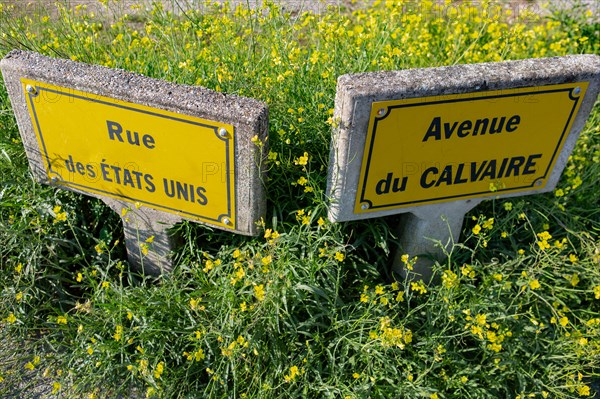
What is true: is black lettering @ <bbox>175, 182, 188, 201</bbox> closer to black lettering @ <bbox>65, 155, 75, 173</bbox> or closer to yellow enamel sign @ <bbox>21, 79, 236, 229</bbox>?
yellow enamel sign @ <bbox>21, 79, 236, 229</bbox>

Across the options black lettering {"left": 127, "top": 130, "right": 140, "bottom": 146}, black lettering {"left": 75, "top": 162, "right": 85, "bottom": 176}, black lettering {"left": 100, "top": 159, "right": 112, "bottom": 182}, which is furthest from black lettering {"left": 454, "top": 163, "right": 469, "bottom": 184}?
black lettering {"left": 75, "top": 162, "right": 85, "bottom": 176}

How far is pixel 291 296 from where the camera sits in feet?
7.38

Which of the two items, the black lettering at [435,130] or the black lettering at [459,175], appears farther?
the black lettering at [459,175]

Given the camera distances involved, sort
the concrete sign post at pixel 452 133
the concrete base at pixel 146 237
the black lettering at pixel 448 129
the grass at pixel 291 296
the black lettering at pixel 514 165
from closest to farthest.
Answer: the concrete sign post at pixel 452 133
the black lettering at pixel 448 129
the grass at pixel 291 296
the black lettering at pixel 514 165
the concrete base at pixel 146 237

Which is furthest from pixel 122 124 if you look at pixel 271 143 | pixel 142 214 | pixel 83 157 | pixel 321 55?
pixel 321 55

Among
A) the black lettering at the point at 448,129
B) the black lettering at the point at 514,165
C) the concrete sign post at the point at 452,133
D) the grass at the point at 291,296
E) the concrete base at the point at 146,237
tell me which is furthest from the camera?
the concrete base at the point at 146,237

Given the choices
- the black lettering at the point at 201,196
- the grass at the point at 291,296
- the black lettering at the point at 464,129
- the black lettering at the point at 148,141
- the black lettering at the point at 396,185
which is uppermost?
the black lettering at the point at 464,129

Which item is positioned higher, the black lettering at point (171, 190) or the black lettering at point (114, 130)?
the black lettering at point (114, 130)

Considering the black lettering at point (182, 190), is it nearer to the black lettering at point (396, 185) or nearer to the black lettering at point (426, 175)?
the black lettering at point (396, 185)

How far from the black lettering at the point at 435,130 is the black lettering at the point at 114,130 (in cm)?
113

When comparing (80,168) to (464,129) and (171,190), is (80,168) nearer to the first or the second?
(171,190)

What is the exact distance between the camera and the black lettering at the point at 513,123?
2.18 m

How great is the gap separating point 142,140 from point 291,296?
0.81m

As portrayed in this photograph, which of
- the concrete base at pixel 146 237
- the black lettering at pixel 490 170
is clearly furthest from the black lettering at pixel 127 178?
the black lettering at pixel 490 170
